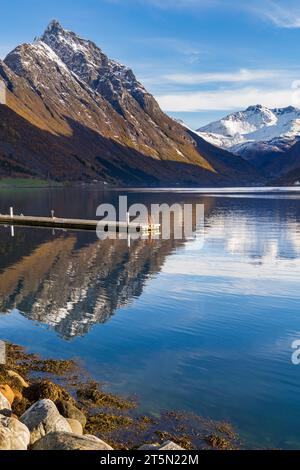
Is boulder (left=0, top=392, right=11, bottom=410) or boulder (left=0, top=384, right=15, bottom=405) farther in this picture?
boulder (left=0, top=384, right=15, bottom=405)

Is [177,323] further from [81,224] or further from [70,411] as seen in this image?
[81,224]

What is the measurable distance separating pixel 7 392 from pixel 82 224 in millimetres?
64080

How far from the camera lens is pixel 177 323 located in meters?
30.2

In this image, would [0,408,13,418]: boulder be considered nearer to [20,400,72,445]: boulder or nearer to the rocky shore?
the rocky shore

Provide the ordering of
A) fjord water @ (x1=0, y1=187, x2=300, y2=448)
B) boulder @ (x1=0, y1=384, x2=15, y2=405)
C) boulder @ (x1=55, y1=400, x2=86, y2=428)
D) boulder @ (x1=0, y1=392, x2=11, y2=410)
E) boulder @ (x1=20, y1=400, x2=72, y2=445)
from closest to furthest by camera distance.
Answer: boulder @ (x1=20, y1=400, x2=72, y2=445)
boulder @ (x1=0, y1=392, x2=11, y2=410)
boulder @ (x1=55, y1=400, x2=86, y2=428)
boulder @ (x1=0, y1=384, x2=15, y2=405)
fjord water @ (x1=0, y1=187, x2=300, y2=448)

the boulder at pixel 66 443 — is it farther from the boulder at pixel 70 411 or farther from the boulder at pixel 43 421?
the boulder at pixel 70 411

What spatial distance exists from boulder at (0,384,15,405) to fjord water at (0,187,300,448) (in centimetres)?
422

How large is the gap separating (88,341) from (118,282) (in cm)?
1489

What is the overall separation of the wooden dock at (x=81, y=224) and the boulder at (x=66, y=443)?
6181 centimetres

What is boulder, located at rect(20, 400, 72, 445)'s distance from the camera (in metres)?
15.7

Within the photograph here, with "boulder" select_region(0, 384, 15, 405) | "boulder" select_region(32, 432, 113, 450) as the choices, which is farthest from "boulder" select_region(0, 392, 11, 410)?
"boulder" select_region(32, 432, 113, 450)

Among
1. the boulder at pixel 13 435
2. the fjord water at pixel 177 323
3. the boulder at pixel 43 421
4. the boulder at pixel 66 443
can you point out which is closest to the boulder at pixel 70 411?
the boulder at pixel 43 421

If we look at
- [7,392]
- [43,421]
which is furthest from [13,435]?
[7,392]

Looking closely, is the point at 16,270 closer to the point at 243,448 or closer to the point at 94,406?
the point at 94,406
